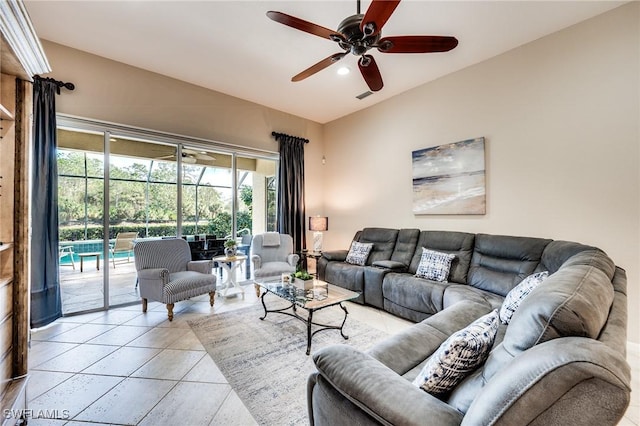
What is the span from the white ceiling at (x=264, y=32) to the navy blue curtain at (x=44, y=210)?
0.43 m

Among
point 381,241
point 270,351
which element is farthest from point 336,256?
point 270,351

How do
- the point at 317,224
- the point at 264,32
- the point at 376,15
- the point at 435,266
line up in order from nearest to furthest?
the point at 376,15 < the point at 264,32 < the point at 435,266 < the point at 317,224

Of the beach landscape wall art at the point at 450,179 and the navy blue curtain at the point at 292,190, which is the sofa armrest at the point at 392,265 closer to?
the beach landscape wall art at the point at 450,179

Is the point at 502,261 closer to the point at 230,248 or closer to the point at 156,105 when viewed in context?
the point at 230,248

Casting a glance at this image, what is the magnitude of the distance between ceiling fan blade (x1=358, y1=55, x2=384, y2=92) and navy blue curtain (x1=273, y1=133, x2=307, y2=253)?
2617 mm

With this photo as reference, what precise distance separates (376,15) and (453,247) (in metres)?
2.80

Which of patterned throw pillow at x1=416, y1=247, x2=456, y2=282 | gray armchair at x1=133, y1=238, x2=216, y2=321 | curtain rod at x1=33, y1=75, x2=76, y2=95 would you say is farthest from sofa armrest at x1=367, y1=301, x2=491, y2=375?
curtain rod at x1=33, y1=75, x2=76, y2=95

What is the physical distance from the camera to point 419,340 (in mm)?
1640

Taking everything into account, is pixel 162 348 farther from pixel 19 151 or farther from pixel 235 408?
pixel 19 151

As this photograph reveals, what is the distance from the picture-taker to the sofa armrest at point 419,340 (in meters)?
1.48

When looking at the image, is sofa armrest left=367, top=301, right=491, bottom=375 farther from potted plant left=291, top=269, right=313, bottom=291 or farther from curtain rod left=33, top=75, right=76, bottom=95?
curtain rod left=33, top=75, right=76, bottom=95

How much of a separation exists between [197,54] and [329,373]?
150 inches

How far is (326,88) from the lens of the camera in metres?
4.28

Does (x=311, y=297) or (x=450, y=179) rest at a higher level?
(x=450, y=179)
